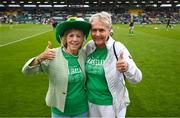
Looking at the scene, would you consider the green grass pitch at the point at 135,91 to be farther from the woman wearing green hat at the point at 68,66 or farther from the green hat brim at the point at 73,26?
the green hat brim at the point at 73,26

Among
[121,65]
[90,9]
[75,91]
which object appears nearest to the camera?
[121,65]

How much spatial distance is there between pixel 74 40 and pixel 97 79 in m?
0.52

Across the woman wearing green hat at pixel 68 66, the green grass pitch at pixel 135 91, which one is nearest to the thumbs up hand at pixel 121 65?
the woman wearing green hat at pixel 68 66

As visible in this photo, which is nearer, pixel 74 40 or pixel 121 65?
pixel 121 65

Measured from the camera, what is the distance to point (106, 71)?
14.0 ft

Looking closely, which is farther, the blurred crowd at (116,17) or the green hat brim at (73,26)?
the blurred crowd at (116,17)

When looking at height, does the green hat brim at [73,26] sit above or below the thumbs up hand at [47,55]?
above

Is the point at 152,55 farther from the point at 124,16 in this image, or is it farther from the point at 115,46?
the point at 124,16


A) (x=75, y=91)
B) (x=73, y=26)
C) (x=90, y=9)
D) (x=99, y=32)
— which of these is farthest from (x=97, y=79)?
(x=90, y=9)

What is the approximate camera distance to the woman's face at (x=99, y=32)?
165 inches

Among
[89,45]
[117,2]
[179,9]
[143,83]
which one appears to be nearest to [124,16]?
[117,2]

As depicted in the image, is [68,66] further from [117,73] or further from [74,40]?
[117,73]

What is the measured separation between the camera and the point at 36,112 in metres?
8.84

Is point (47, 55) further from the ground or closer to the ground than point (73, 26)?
closer to the ground
